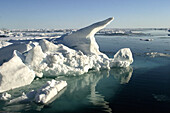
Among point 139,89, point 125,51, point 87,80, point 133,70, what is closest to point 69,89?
point 87,80

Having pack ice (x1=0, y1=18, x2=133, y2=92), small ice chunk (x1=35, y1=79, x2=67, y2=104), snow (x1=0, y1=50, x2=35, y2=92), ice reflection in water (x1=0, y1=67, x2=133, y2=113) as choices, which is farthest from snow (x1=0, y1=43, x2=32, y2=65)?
small ice chunk (x1=35, y1=79, x2=67, y2=104)

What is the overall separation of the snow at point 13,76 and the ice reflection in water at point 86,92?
44 cm

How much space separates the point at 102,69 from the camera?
576 inches

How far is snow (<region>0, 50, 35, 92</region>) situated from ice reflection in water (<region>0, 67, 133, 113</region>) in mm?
440

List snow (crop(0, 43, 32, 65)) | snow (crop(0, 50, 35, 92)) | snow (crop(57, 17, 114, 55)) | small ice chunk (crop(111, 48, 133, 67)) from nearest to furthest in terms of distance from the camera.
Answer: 1. snow (crop(0, 50, 35, 92))
2. snow (crop(0, 43, 32, 65))
3. small ice chunk (crop(111, 48, 133, 67))
4. snow (crop(57, 17, 114, 55))

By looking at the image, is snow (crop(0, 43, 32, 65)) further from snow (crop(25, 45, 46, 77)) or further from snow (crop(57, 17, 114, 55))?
snow (crop(57, 17, 114, 55))

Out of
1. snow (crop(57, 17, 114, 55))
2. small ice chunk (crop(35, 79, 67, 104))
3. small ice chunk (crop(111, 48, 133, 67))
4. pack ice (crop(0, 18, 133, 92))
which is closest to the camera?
small ice chunk (crop(35, 79, 67, 104))

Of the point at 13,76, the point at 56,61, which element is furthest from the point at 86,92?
the point at 13,76

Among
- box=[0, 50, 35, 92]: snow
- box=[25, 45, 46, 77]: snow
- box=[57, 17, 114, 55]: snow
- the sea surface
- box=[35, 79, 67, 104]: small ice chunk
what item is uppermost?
box=[57, 17, 114, 55]: snow

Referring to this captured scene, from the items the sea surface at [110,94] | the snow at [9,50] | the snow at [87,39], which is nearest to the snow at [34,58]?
the sea surface at [110,94]

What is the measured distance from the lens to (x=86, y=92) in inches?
387

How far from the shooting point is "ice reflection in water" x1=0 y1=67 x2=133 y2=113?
7.80 meters

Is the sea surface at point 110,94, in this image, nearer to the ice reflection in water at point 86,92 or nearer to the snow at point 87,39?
the ice reflection in water at point 86,92

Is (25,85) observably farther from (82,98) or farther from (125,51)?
(125,51)
